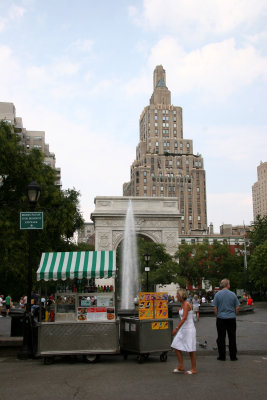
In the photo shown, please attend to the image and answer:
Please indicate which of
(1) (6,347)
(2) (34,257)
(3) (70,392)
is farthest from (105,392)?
(2) (34,257)

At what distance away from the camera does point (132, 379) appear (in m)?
8.15

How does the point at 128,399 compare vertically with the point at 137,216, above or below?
below

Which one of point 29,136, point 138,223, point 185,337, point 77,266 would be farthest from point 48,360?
point 29,136

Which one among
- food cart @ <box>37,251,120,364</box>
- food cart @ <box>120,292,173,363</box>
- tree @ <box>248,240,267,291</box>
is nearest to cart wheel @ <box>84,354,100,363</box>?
food cart @ <box>37,251,120,364</box>

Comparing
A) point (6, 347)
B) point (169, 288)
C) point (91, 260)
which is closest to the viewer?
point (91, 260)

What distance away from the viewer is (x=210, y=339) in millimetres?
14914

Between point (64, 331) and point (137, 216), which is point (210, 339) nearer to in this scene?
point (64, 331)

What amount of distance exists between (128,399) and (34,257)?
35.9 feet

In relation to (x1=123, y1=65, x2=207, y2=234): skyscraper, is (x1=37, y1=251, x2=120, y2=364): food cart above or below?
below

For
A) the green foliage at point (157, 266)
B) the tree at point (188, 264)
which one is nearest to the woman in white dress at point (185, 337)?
the green foliage at point (157, 266)

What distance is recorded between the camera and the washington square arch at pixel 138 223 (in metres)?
60.3

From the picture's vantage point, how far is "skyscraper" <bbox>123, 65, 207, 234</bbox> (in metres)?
122

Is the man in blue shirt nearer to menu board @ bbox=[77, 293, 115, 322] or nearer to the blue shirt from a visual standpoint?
the blue shirt

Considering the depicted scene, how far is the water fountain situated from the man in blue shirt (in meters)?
27.4
